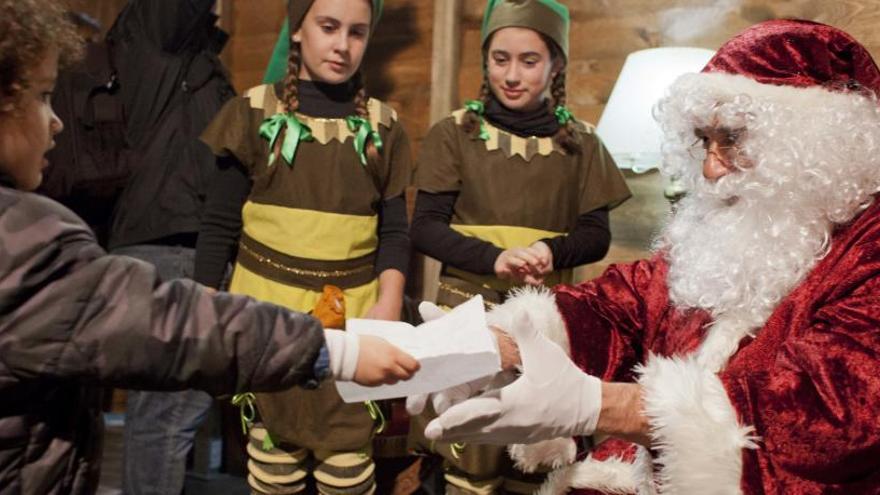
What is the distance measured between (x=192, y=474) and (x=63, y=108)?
1515 millimetres

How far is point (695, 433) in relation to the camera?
1.32 meters

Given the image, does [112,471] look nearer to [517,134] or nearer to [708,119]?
[517,134]

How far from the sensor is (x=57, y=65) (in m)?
1.45

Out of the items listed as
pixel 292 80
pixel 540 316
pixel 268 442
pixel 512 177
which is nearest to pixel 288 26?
pixel 292 80

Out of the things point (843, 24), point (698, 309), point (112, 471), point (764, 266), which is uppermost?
point (843, 24)

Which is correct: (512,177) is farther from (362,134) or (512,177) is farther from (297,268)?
(297,268)

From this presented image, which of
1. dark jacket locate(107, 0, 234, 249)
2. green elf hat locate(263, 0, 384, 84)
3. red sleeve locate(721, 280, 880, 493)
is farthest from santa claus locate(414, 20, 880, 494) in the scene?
dark jacket locate(107, 0, 234, 249)

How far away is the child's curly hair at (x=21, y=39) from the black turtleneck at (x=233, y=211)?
3.24 ft

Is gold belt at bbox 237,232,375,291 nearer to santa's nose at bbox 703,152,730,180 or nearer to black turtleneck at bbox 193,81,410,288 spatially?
black turtleneck at bbox 193,81,410,288

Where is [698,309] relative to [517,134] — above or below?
below

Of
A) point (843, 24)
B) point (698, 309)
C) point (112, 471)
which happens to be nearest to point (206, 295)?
point (698, 309)

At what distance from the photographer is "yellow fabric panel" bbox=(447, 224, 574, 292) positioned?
2373mm

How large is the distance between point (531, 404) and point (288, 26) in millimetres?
1577

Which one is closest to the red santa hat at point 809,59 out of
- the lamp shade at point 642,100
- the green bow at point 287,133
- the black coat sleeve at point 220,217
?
the lamp shade at point 642,100
